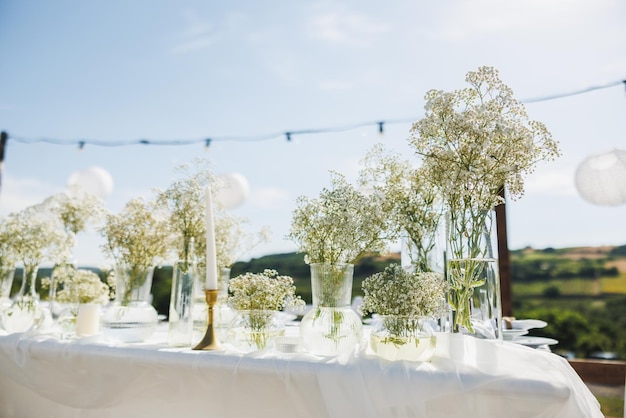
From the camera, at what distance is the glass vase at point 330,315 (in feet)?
4.62

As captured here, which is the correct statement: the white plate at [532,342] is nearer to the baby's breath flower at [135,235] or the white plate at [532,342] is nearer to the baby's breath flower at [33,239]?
the baby's breath flower at [135,235]

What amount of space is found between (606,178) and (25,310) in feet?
12.9

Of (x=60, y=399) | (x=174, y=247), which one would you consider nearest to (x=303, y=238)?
(x=174, y=247)

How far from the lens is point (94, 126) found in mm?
8266

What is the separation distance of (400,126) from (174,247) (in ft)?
10.9

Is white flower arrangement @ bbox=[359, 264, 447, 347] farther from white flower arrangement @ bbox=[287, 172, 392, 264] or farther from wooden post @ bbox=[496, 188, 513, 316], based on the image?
wooden post @ bbox=[496, 188, 513, 316]

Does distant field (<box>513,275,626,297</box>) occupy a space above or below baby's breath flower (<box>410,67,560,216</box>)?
below

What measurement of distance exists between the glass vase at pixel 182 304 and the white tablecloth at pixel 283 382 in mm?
83

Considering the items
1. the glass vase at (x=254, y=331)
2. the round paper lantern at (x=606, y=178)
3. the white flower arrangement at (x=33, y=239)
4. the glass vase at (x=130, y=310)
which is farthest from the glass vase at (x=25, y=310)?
the round paper lantern at (x=606, y=178)

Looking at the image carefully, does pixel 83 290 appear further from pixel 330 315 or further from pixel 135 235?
pixel 330 315

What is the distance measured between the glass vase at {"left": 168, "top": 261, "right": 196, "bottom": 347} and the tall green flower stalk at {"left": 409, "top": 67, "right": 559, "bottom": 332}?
955 mm

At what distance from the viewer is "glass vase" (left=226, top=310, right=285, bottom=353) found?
150 centimetres

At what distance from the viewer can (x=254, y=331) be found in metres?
1.50

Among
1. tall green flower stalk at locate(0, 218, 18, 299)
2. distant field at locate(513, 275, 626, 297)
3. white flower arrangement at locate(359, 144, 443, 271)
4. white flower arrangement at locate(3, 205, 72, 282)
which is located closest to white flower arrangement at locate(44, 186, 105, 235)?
white flower arrangement at locate(3, 205, 72, 282)
